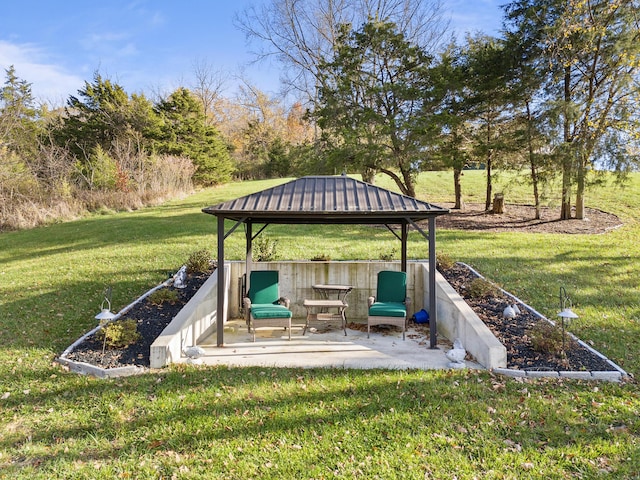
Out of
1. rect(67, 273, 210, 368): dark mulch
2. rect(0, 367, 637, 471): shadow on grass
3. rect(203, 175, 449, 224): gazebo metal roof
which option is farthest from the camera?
rect(203, 175, 449, 224): gazebo metal roof

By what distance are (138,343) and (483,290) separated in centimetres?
544

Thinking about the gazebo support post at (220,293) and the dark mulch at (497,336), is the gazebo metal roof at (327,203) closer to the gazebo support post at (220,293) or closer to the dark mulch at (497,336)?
the gazebo support post at (220,293)

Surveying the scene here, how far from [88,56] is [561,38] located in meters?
27.6

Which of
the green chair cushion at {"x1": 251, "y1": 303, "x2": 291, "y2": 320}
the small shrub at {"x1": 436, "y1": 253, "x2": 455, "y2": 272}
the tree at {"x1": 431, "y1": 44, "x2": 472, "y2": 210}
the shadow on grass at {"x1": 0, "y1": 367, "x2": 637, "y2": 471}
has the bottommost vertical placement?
the shadow on grass at {"x1": 0, "y1": 367, "x2": 637, "y2": 471}

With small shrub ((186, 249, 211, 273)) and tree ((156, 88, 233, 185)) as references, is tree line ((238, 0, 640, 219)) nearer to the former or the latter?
Answer: small shrub ((186, 249, 211, 273))

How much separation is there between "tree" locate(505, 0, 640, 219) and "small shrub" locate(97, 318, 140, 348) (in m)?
12.0

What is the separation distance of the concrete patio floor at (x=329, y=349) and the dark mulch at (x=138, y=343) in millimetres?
717

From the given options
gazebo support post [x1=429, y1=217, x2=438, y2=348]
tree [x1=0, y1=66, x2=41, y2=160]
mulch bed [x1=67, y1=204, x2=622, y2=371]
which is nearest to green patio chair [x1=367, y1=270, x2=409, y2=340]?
gazebo support post [x1=429, y1=217, x2=438, y2=348]

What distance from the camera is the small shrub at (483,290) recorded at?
7277mm

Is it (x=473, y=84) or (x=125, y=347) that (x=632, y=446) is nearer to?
(x=125, y=347)

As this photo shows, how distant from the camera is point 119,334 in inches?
212

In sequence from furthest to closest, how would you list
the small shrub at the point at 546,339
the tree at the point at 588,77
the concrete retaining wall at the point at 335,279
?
1. the tree at the point at 588,77
2. the concrete retaining wall at the point at 335,279
3. the small shrub at the point at 546,339

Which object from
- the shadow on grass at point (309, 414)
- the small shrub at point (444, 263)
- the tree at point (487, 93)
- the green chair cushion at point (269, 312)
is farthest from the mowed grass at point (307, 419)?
the tree at point (487, 93)

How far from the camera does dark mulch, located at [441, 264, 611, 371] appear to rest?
16.0 ft
